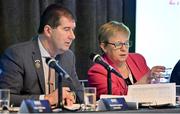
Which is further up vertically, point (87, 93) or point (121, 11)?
point (121, 11)

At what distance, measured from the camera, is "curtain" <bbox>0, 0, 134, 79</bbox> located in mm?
4141

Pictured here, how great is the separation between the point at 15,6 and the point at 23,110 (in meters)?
2.03

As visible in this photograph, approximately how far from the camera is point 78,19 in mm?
4492

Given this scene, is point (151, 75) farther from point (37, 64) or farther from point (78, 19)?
point (78, 19)

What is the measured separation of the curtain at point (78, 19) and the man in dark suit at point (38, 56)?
86 cm

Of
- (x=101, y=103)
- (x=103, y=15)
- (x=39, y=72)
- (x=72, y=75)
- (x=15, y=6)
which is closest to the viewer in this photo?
(x=101, y=103)

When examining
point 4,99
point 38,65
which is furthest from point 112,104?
point 38,65

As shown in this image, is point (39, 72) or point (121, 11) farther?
point (121, 11)

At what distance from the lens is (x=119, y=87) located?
3.42 metres

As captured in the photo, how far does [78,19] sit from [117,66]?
1.03 m

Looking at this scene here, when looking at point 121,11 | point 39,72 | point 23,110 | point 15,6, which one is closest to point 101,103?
point 23,110

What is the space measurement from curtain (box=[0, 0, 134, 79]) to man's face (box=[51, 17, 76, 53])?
959mm

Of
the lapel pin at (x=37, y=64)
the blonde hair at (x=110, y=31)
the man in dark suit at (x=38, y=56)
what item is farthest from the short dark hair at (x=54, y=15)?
the blonde hair at (x=110, y=31)

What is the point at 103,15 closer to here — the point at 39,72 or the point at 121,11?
the point at 121,11
